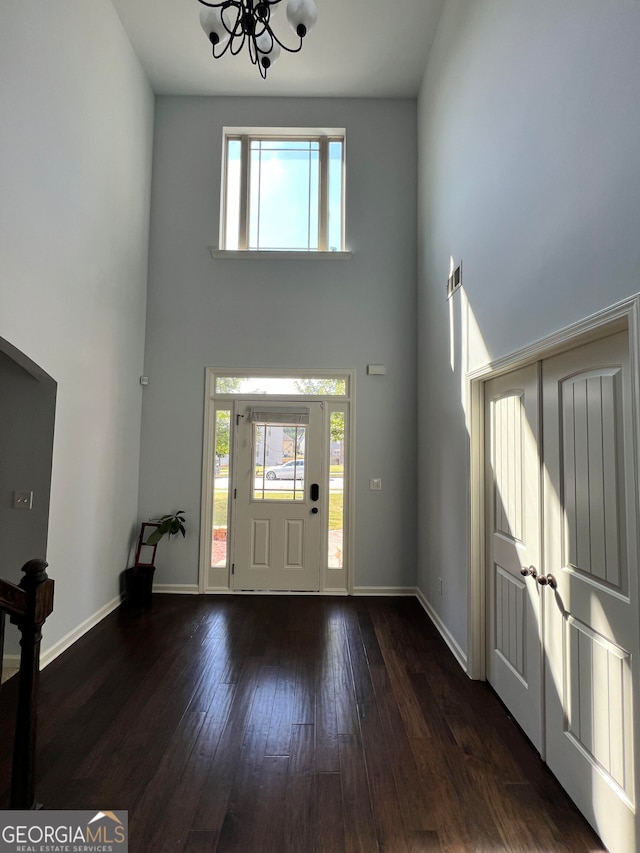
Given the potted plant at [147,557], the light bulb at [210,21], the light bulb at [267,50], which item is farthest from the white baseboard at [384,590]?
the light bulb at [210,21]

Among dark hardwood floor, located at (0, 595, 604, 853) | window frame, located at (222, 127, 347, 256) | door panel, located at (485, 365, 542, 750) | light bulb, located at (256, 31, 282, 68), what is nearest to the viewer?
dark hardwood floor, located at (0, 595, 604, 853)

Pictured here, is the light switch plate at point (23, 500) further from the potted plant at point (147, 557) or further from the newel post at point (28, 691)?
the newel post at point (28, 691)

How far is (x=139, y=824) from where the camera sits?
5.76 feet

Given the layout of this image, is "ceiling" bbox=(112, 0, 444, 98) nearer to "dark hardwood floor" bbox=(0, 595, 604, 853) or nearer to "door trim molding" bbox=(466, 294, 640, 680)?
"door trim molding" bbox=(466, 294, 640, 680)

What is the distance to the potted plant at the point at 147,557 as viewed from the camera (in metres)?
4.29

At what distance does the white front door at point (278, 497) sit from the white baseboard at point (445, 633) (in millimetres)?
1089

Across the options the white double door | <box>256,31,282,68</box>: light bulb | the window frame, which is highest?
the window frame

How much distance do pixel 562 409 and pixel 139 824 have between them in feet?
8.03

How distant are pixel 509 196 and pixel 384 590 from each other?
12.0 feet

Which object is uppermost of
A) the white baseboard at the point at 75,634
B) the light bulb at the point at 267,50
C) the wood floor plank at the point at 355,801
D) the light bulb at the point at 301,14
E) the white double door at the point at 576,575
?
the light bulb at the point at 267,50

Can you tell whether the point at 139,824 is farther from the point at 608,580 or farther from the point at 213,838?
the point at 608,580

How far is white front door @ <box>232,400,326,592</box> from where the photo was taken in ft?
15.4

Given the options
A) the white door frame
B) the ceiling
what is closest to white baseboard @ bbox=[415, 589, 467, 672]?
the white door frame

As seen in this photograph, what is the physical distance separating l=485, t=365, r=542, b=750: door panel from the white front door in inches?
83.7
